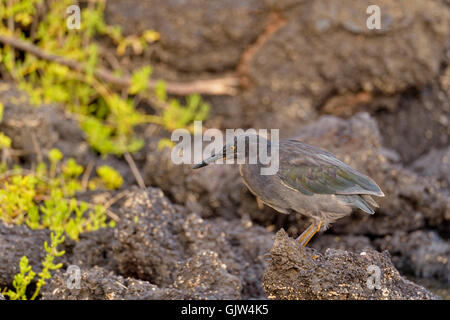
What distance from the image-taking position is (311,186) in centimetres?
455

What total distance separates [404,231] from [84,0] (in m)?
4.42

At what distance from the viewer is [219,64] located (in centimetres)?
798

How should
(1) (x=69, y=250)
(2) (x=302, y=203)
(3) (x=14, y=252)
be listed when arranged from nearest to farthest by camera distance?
(2) (x=302, y=203), (3) (x=14, y=252), (1) (x=69, y=250)

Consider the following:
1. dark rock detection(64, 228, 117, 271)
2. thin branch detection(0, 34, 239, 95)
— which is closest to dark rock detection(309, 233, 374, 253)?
dark rock detection(64, 228, 117, 271)

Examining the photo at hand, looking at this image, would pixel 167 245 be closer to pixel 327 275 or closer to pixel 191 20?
pixel 327 275

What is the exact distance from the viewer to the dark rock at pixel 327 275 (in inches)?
155

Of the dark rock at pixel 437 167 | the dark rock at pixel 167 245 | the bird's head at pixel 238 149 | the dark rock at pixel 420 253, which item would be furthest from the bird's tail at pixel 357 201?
the dark rock at pixel 437 167

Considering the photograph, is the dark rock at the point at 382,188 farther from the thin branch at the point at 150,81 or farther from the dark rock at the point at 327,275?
the thin branch at the point at 150,81

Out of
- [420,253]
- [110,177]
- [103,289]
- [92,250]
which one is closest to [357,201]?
[420,253]

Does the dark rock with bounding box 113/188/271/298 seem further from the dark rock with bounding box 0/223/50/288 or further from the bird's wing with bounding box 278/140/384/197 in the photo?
the bird's wing with bounding box 278/140/384/197

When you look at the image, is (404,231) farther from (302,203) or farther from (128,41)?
(128,41)

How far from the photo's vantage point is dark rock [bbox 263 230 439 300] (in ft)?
12.9
